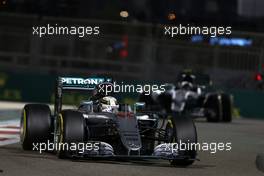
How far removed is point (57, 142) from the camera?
11836 mm

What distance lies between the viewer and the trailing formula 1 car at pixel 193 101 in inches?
973

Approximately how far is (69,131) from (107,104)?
1.66m

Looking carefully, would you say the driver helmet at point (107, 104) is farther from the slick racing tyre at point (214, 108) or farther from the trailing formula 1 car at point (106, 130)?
the slick racing tyre at point (214, 108)

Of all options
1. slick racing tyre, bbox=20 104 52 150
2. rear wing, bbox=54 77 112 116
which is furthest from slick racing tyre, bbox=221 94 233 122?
slick racing tyre, bbox=20 104 52 150

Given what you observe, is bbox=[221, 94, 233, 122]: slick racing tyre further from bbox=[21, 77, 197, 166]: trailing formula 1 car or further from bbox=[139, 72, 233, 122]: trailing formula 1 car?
bbox=[21, 77, 197, 166]: trailing formula 1 car

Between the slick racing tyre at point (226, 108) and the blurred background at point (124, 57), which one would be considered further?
Result: the blurred background at point (124, 57)

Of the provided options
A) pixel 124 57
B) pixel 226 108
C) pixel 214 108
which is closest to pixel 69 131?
pixel 214 108

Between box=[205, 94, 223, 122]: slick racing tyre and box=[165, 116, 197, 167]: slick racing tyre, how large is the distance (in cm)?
1292

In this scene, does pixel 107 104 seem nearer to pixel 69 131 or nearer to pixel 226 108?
pixel 69 131

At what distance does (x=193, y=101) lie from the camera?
24844 millimetres

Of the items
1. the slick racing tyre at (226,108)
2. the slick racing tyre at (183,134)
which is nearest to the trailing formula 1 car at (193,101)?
the slick racing tyre at (226,108)

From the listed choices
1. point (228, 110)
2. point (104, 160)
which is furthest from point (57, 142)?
point (228, 110)

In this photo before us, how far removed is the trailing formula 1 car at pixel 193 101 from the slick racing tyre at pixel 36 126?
1193 centimetres

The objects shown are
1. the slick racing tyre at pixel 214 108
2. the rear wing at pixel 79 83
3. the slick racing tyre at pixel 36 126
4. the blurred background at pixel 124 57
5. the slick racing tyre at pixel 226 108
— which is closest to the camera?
the slick racing tyre at pixel 36 126
